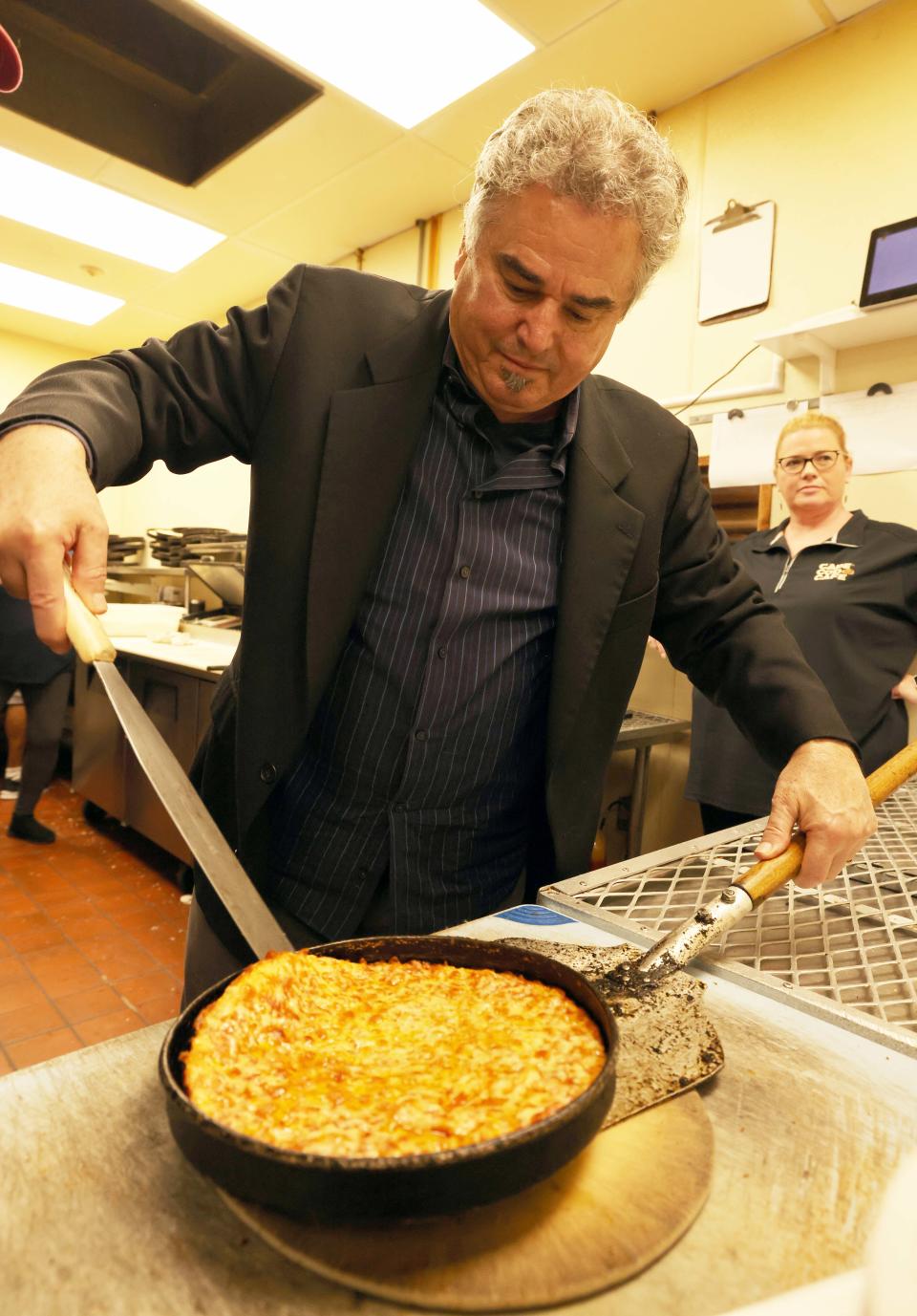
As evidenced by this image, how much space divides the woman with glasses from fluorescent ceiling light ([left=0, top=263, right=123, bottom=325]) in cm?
537

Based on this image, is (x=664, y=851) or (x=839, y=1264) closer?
(x=839, y=1264)

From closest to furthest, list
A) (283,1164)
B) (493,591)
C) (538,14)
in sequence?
(283,1164)
(493,591)
(538,14)

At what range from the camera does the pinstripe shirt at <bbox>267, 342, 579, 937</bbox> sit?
1235 millimetres

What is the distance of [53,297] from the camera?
6.17m

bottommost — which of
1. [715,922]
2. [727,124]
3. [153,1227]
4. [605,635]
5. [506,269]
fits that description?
[153,1227]

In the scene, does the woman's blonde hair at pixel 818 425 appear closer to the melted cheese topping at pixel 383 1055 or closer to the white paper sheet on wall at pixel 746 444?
the white paper sheet on wall at pixel 746 444

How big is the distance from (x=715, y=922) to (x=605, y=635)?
553 mm

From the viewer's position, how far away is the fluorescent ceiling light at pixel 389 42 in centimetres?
284

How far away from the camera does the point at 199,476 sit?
271 inches

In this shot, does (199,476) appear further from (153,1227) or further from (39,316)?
(153,1227)

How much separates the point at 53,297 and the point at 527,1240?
283 inches

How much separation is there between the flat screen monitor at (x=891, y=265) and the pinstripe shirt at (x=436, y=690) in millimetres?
1998

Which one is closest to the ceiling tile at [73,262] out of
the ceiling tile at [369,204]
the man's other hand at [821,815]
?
the ceiling tile at [369,204]

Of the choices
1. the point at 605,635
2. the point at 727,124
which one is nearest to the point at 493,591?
the point at 605,635
